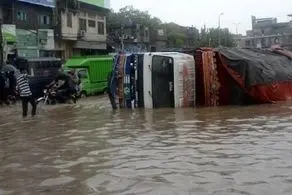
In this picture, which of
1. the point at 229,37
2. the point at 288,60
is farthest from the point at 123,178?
the point at 229,37

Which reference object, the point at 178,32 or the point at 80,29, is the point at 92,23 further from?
the point at 178,32

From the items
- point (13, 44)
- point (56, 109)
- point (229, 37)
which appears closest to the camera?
point (56, 109)

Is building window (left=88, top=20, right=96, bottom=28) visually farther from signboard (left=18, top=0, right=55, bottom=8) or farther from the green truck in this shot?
the green truck

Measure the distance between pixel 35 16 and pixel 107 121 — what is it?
28574 millimetres

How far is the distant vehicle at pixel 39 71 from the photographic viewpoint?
80.8 ft

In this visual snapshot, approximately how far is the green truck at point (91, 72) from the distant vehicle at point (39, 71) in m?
1.10

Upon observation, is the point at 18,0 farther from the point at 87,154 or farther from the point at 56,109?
the point at 87,154

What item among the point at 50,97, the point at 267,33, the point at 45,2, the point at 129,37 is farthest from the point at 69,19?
the point at 267,33

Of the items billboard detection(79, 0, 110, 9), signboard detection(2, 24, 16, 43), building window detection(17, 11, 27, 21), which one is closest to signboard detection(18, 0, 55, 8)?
building window detection(17, 11, 27, 21)

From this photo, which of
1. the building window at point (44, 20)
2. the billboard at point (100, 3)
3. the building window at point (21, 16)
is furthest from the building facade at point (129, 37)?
the building window at point (21, 16)

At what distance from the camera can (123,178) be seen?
7.12 metres

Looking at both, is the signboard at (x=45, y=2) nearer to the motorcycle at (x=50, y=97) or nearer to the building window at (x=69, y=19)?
the building window at (x=69, y=19)

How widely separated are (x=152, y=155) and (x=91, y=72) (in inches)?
832

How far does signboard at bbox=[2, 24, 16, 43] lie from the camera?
3444 centimetres
